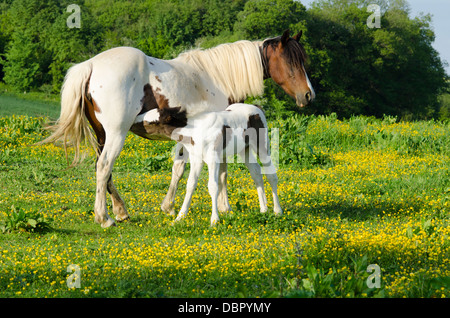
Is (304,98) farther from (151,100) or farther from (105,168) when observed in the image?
(105,168)

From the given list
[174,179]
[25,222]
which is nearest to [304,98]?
[174,179]

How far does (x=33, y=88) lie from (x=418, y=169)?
5204cm

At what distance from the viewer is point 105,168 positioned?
755 centimetres

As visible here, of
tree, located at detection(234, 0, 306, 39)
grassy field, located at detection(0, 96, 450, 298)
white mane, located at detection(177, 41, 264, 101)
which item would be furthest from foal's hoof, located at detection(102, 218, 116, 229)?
tree, located at detection(234, 0, 306, 39)

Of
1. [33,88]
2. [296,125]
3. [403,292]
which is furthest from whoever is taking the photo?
[33,88]

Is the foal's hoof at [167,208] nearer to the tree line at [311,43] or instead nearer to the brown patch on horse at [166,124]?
the brown patch on horse at [166,124]

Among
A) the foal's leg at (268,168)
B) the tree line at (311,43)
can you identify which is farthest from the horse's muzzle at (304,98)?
the tree line at (311,43)

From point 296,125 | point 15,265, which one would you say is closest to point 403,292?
point 15,265

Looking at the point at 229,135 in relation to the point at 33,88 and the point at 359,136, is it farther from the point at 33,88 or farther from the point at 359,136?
the point at 33,88

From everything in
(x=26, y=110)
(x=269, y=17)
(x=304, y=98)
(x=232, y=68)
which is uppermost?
(x=269, y=17)

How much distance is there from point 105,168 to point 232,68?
2466 millimetres

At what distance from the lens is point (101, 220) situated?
7.64 meters

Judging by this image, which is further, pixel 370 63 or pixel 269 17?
pixel 370 63

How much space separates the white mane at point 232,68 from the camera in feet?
26.5
